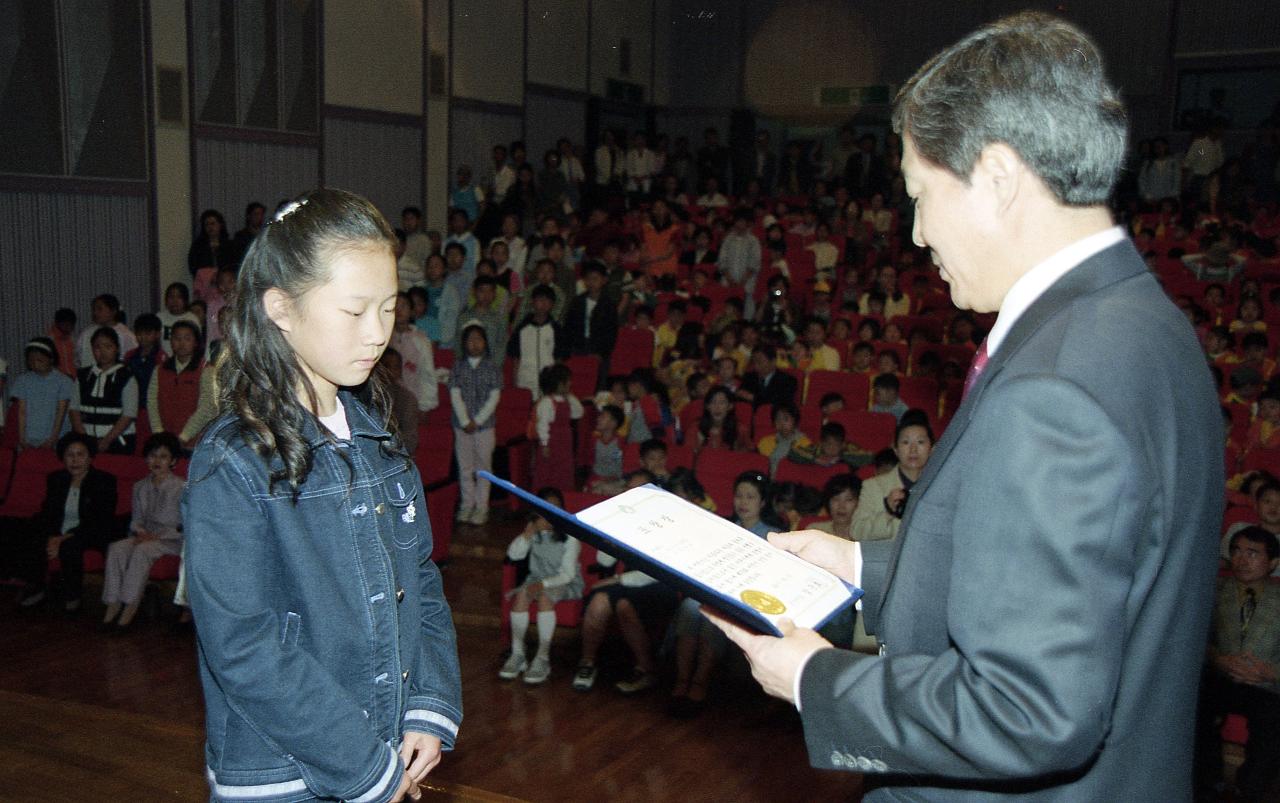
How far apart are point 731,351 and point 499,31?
709 cm

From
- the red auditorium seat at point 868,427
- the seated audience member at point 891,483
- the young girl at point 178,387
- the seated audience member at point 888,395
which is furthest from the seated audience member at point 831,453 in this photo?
the young girl at point 178,387

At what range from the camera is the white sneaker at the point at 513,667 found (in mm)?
4680

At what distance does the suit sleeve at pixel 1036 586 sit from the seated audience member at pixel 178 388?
6.07 metres

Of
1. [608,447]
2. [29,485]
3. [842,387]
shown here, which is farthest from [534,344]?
[29,485]

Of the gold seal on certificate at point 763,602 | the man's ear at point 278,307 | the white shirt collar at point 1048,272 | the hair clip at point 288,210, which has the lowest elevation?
the gold seal on certificate at point 763,602

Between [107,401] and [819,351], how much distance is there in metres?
4.79

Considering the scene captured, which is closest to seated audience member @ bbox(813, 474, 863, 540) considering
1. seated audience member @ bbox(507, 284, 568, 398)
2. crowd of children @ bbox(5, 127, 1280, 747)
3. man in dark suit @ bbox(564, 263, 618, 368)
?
crowd of children @ bbox(5, 127, 1280, 747)

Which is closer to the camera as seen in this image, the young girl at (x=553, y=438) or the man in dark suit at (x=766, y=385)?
the young girl at (x=553, y=438)

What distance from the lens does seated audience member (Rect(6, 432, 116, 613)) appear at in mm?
5430

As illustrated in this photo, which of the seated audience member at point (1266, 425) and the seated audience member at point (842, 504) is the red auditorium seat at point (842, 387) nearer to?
the seated audience member at point (842, 504)

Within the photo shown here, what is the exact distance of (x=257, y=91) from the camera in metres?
9.63

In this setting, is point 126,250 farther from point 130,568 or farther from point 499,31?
point 499,31

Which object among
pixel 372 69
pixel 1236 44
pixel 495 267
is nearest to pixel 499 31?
pixel 372 69

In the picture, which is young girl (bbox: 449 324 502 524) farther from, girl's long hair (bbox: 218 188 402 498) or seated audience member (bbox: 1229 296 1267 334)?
seated audience member (bbox: 1229 296 1267 334)
